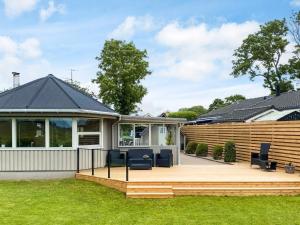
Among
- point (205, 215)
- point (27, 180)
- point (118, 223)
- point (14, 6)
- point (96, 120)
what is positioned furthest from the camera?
point (14, 6)

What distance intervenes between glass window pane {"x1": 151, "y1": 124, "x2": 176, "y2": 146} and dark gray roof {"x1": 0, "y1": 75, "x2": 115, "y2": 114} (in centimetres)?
394

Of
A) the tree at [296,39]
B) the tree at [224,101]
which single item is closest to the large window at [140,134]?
the tree at [296,39]

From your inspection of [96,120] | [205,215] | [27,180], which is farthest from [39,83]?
[205,215]

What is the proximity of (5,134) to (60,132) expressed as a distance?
215 centimetres

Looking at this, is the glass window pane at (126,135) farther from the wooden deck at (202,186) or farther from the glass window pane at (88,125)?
the wooden deck at (202,186)

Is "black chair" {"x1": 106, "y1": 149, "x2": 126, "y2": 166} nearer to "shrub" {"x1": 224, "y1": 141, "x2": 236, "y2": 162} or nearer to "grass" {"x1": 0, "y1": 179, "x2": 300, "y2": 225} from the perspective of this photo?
"grass" {"x1": 0, "y1": 179, "x2": 300, "y2": 225}

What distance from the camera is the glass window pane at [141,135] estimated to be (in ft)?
67.8

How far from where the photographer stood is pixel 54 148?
15938 millimetres

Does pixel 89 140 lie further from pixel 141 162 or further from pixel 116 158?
pixel 141 162

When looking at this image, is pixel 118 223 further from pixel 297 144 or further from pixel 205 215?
pixel 297 144

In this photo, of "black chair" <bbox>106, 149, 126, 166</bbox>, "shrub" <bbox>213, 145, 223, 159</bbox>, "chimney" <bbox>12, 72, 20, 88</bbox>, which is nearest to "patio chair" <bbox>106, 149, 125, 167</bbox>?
"black chair" <bbox>106, 149, 126, 166</bbox>

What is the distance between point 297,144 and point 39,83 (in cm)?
1131

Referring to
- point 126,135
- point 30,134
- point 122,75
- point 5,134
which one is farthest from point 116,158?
point 122,75

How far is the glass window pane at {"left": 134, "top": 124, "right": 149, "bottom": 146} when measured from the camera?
20672 mm
